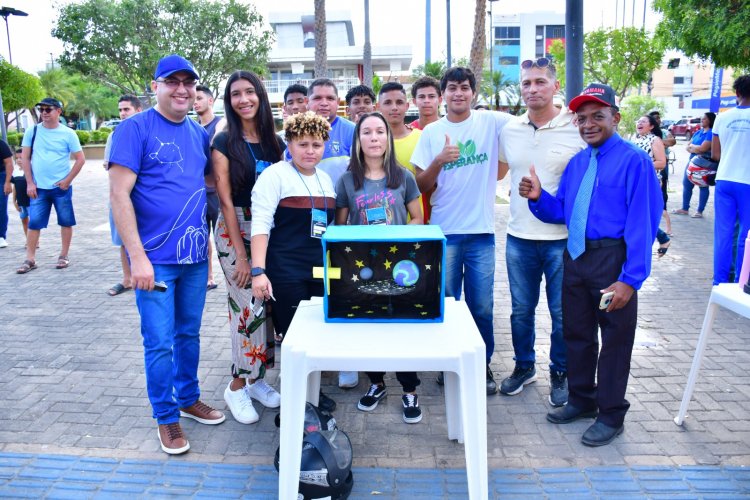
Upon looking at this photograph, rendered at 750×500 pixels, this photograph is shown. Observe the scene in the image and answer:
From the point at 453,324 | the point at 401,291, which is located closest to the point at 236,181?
the point at 401,291

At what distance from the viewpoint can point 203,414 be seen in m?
3.71

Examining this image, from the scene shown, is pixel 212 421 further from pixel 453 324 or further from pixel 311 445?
pixel 453 324

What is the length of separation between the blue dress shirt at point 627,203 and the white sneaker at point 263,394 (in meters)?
2.26

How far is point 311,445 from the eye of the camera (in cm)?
290

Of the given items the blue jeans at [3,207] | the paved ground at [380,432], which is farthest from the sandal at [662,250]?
the blue jeans at [3,207]

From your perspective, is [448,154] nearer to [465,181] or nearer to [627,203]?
[465,181]

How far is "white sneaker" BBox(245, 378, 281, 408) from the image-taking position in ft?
12.9

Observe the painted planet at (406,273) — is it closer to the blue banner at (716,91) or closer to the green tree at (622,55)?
the blue banner at (716,91)

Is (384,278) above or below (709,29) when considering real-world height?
below

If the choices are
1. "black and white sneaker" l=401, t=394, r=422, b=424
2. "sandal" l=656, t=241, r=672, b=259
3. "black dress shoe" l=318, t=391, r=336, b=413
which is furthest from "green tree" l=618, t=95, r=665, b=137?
"black dress shoe" l=318, t=391, r=336, b=413

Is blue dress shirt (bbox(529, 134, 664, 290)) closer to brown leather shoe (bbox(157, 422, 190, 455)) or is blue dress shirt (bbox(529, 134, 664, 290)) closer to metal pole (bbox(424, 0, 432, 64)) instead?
brown leather shoe (bbox(157, 422, 190, 455))

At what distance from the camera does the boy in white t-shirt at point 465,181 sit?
12.7 ft

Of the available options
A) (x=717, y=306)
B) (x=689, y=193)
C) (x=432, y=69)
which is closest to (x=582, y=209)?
(x=717, y=306)

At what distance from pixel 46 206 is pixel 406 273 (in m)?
6.56
